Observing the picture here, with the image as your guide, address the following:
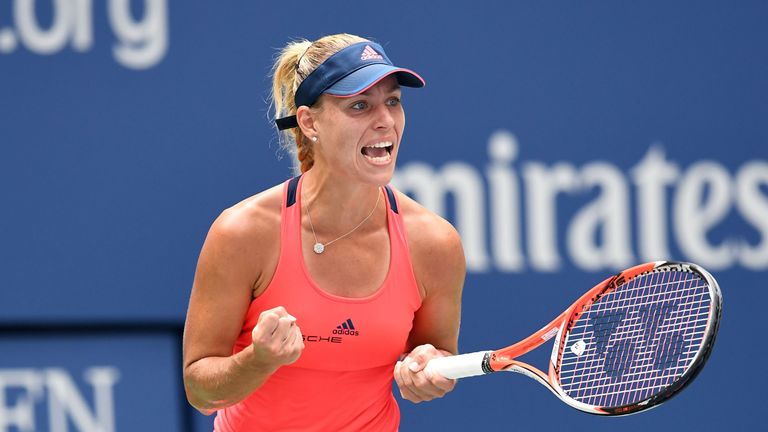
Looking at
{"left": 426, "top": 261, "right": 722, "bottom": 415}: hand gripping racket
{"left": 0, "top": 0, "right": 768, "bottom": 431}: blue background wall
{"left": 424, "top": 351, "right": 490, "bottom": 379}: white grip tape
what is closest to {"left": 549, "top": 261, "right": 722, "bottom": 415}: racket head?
{"left": 426, "top": 261, "right": 722, "bottom": 415}: hand gripping racket

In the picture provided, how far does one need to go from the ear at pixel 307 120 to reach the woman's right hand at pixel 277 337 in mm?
506

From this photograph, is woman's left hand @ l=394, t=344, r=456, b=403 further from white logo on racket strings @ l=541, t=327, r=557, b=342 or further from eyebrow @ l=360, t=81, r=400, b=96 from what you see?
eyebrow @ l=360, t=81, r=400, b=96

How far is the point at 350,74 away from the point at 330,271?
0.46 metres

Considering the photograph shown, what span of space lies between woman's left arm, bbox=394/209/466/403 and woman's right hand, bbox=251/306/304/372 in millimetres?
377

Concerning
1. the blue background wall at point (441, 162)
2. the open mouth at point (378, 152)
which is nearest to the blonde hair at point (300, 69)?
the open mouth at point (378, 152)

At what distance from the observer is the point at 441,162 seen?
4.68m

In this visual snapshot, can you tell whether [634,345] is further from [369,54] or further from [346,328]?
[369,54]

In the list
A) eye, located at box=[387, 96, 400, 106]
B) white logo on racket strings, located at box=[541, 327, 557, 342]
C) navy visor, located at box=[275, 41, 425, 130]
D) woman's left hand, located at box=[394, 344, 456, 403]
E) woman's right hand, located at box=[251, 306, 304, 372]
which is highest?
navy visor, located at box=[275, 41, 425, 130]

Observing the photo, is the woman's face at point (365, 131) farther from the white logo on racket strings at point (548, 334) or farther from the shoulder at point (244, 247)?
the white logo on racket strings at point (548, 334)

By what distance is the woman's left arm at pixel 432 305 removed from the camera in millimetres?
2992

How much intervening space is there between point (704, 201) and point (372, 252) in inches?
82.8

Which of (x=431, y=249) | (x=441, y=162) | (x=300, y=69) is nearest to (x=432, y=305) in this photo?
(x=431, y=249)

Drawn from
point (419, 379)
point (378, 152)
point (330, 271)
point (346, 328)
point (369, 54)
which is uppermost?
point (369, 54)

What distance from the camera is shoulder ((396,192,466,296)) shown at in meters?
3.10
